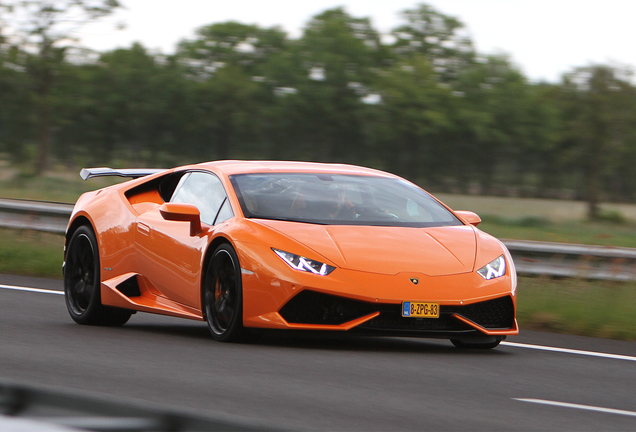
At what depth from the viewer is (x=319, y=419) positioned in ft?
14.0

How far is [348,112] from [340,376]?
48832mm

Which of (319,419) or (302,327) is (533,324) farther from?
(319,419)

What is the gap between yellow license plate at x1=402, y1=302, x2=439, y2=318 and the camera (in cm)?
616

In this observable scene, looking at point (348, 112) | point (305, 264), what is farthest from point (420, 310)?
point (348, 112)

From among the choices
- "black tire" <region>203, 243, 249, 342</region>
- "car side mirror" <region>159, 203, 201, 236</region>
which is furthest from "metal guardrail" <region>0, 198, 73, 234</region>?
"black tire" <region>203, 243, 249, 342</region>

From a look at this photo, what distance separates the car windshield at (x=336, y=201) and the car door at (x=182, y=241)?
9.5 inches

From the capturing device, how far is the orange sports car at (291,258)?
20.3 ft

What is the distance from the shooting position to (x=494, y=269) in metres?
6.58

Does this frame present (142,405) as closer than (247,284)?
Yes

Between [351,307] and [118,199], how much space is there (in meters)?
2.67

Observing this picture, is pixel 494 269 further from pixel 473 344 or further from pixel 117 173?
pixel 117 173

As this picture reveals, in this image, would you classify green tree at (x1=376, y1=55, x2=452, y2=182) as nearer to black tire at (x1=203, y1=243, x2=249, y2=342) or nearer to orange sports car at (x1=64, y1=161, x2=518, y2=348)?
orange sports car at (x1=64, y1=161, x2=518, y2=348)

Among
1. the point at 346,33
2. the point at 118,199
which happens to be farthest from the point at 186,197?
the point at 346,33

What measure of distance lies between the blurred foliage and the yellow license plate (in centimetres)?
3014
